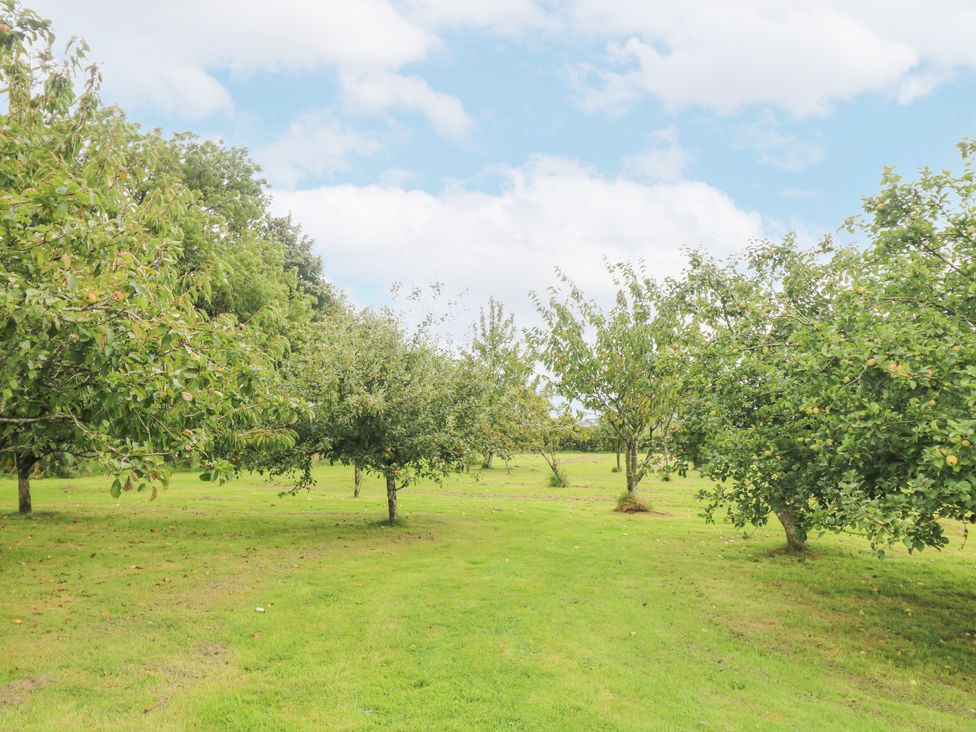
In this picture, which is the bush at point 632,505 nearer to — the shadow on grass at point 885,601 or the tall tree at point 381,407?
the shadow on grass at point 885,601

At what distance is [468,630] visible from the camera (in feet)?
35.0

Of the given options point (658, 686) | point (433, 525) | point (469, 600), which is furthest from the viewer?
point (433, 525)

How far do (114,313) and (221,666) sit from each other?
5.17 metres

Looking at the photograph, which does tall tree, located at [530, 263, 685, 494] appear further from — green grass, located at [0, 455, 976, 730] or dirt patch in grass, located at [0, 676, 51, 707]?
dirt patch in grass, located at [0, 676, 51, 707]

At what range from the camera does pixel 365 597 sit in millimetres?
12539

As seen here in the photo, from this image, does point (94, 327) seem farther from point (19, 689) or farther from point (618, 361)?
point (618, 361)

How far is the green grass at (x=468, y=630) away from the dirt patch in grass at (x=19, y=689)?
1.3 inches

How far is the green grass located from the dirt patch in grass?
34mm

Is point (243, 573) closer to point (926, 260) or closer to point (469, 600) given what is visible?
point (469, 600)

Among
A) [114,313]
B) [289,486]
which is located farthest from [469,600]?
[289,486]

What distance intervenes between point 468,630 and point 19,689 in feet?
20.3

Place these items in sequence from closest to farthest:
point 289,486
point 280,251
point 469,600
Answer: point 469,600 → point 289,486 → point 280,251

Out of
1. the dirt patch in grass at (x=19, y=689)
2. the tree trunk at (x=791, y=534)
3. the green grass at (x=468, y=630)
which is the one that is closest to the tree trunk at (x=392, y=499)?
the green grass at (x=468, y=630)

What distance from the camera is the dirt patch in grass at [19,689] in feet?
25.3
